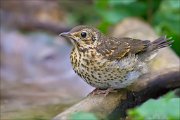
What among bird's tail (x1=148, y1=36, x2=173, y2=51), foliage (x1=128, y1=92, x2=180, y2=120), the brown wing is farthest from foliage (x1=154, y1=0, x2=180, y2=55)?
foliage (x1=128, y1=92, x2=180, y2=120)

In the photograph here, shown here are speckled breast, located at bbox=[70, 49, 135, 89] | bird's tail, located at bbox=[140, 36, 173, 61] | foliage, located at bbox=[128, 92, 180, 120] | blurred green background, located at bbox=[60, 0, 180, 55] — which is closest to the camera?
foliage, located at bbox=[128, 92, 180, 120]

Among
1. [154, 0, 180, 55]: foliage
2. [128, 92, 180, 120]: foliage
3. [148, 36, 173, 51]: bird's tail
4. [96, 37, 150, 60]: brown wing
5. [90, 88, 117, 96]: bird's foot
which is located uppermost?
[154, 0, 180, 55]: foliage

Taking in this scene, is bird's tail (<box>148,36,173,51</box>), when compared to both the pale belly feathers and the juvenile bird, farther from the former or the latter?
the pale belly feathers

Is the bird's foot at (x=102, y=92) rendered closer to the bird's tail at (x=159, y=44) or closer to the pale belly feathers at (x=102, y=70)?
the pale belly feathers at (x=102, y=70)

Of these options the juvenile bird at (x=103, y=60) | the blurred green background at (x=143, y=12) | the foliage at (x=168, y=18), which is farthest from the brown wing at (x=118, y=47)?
the blurred green background at (x=143, y=12)

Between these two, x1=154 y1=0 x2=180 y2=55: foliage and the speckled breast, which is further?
x1=154 y1=0 x2=180 y2=55: foliage

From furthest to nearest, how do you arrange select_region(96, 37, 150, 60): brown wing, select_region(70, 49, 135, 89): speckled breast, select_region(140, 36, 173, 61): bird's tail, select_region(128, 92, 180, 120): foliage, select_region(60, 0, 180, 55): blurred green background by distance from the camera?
select_region(60, 0, 180, 55): blurred green background → select_region(140, 36, 173, 61): bird's tail → select_region(96, 37, 150, 60): brown wing → select_region(70, 49, 135, 89): speckled breast → select_region(128, 92, 180, 120): foliage

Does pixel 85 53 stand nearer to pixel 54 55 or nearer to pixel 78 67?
pixel 78 67
